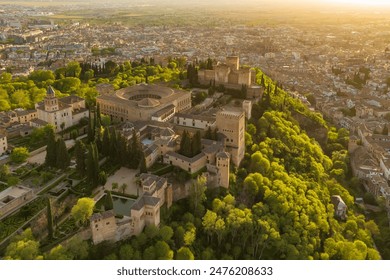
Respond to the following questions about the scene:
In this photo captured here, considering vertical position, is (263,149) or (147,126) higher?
(147,126)

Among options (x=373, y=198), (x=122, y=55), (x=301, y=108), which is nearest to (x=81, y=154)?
(x=373, y=198)

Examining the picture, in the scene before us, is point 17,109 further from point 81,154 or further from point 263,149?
point 263,149

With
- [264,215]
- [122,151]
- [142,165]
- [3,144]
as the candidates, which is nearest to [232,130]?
[264,215]

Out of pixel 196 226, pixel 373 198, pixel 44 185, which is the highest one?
pixel 44 185

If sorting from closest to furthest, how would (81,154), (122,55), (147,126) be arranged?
(81,154) < (147,126) < (122,55)

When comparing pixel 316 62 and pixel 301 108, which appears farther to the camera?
pixel 316 62

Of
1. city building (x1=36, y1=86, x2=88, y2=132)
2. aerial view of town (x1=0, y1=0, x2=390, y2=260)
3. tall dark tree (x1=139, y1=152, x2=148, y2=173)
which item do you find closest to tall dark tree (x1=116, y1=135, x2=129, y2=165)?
aerial view of town (x1=0, y1=0, x2=390, y2=260)
